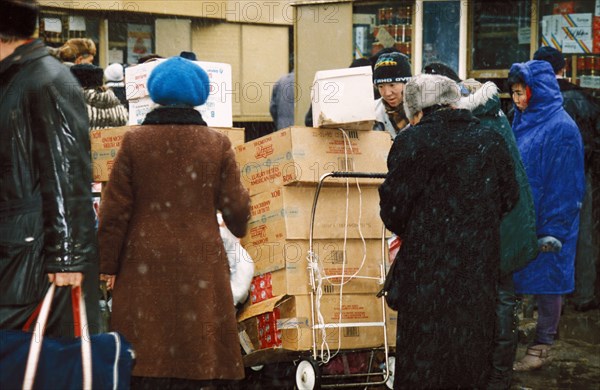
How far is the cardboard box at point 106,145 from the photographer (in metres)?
7.07

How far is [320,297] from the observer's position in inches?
247

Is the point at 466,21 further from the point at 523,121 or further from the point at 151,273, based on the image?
the point at 151,273

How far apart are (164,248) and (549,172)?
134 inches

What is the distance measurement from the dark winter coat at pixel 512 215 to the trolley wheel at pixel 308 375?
4.20 ft

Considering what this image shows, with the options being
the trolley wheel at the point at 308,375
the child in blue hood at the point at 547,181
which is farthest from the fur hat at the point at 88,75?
the child in blue hood at the point at 547,181

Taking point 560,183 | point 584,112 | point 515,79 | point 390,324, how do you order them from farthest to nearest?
1. point 584,112
2. point 515,79
3. point 560,183
4. point 390,324

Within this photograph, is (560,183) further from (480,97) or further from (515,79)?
(480,97)

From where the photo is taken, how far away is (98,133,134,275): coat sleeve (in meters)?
4.86

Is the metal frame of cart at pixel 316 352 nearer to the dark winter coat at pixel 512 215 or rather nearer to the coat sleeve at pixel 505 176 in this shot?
the dark winter coat at pixel 512 215

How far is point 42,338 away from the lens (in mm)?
3537

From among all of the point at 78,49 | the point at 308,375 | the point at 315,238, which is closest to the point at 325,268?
the point at 315,238

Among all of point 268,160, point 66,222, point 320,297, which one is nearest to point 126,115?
point 268,160

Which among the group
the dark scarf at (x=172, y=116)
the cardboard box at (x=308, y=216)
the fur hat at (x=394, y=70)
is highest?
the fur hat at (x=394, y=70)

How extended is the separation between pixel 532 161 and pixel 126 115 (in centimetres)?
338
